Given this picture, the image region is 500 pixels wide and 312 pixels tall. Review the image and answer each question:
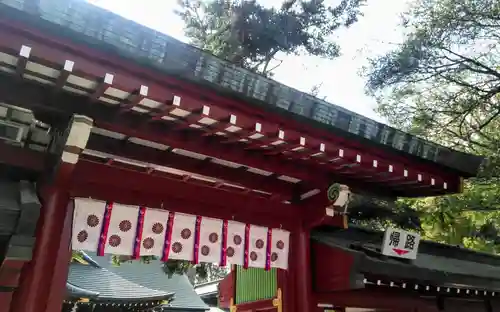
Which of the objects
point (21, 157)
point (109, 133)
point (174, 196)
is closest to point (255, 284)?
point (174, 196)

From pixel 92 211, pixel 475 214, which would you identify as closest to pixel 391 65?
pixel 475 214

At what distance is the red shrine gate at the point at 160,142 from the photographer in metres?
3.45

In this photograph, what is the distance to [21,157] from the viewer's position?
13.7 ft

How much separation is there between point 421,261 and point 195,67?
5242mm

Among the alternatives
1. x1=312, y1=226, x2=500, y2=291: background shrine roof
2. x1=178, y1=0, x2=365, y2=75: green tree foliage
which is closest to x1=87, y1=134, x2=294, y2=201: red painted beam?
x1=312, y1=226, x2=500, y2=291: background shrine roof

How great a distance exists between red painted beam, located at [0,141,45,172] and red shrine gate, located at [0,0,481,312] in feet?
0.04

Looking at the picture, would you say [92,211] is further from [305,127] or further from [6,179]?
[305,127]

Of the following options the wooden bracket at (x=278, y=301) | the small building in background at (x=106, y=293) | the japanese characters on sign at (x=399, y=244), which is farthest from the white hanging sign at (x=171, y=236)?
the small building in background at (x=106, y=293)

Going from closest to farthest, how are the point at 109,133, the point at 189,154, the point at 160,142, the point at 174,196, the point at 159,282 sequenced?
1. the point at 160,142
2. the point at 109,133
3. the point at 174,196
4. the point at 189,154
5. the point at 159,282

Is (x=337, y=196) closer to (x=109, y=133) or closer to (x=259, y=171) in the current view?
(x=259, y=171)

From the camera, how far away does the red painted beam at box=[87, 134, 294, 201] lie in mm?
4773

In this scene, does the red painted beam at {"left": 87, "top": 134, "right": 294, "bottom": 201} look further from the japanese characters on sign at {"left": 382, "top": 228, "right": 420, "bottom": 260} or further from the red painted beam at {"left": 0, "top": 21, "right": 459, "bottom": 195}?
the japanese characters on sign at {"left": 382, "top": 228, "right": 420, "bottom": 260}

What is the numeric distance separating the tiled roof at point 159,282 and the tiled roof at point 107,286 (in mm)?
5657

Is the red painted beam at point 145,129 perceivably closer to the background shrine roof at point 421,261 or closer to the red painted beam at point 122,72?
the red painted beam at point 122,72
